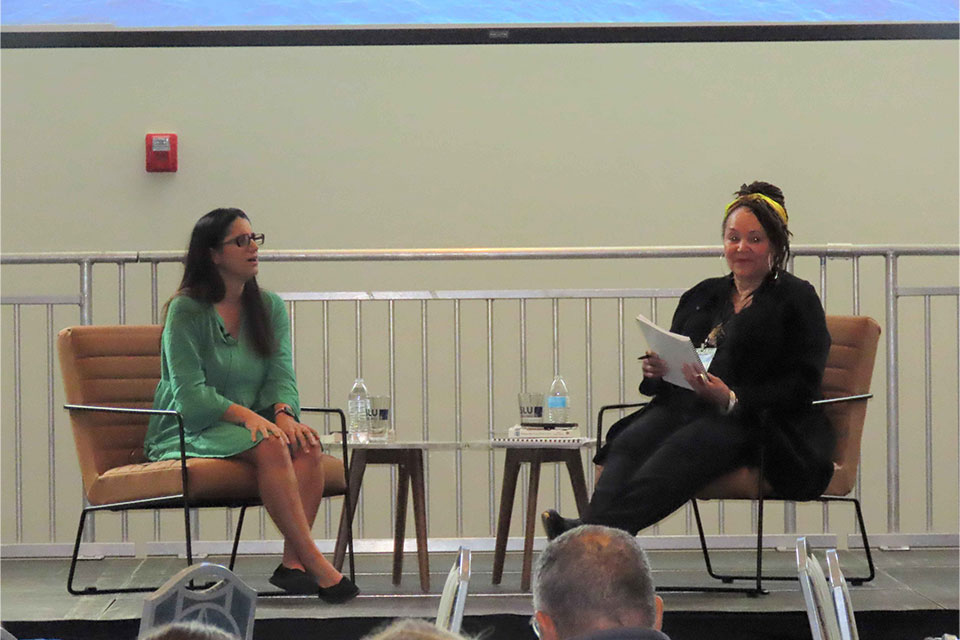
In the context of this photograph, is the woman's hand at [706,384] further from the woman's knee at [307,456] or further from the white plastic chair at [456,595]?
the white plastic chair at [456,595]

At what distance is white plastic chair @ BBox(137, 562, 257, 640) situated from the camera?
1.35 meters

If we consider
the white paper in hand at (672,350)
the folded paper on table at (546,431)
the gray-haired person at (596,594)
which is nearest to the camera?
the gray-haired person at (596,594)

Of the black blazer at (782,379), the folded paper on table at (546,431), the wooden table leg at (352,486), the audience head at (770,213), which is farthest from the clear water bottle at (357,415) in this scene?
the audience head at (770,213)

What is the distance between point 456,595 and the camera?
1771mm

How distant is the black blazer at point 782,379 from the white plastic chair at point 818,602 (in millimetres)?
1560

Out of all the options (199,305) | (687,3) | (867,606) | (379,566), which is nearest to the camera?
(867,606)

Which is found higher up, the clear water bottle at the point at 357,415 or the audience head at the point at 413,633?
the audience head at the point at 413,633

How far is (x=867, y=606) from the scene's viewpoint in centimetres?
343

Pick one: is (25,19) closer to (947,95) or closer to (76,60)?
(76,60)

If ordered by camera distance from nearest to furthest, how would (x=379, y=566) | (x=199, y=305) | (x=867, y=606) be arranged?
(x=867, y=606) < (x=199, y=305) < (x=379, y=566)

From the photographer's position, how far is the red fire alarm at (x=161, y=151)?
5.72 metres

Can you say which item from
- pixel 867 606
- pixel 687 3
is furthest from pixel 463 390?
pixel 867 606

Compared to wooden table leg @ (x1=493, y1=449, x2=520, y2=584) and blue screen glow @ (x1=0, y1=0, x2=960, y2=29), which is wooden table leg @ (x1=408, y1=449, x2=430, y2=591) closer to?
wooden table leg @ (x1=493, y1=449, x2=520, y2=584)

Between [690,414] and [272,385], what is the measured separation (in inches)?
50.3
